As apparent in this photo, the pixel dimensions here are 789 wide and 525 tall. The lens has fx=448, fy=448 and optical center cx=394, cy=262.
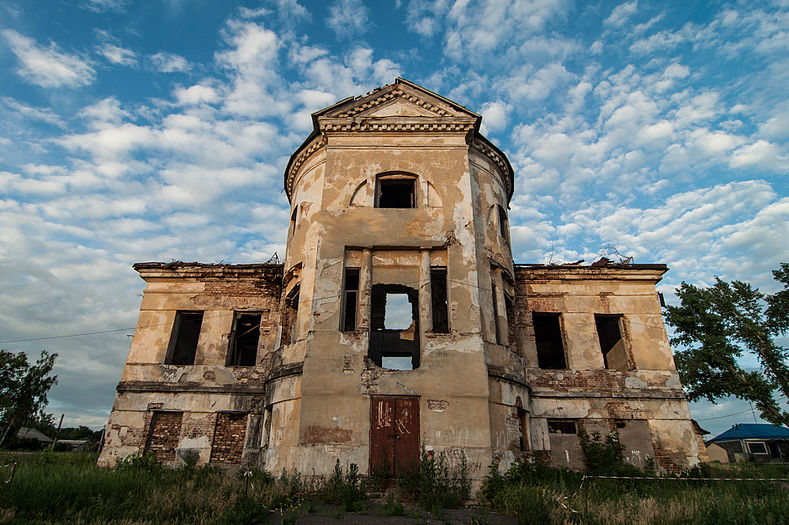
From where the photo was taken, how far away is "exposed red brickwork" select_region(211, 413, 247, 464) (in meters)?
13.7

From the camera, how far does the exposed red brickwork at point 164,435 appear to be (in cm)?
1379

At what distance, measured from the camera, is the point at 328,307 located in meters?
11.9

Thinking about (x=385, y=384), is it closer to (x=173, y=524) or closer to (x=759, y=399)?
(x=173, y=524)

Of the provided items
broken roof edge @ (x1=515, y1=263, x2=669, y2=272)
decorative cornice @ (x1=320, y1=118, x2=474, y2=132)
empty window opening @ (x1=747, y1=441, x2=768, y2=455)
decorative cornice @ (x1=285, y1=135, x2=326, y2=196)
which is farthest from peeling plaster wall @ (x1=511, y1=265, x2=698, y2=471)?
empty window opening @ (x1=747, y1=441, x2=768, y2=455)

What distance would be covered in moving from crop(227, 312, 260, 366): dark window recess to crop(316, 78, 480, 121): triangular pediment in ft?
25.2

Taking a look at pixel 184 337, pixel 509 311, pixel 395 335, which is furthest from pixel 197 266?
pixel 509 311

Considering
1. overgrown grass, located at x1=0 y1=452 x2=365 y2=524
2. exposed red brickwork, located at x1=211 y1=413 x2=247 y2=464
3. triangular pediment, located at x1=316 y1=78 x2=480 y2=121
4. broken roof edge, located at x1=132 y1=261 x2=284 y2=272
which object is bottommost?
overgrown grass, located at x1=0 y1=452 x2=365 y2=524

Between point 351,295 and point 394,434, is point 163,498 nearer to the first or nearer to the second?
point 394,434

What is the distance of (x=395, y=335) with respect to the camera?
16.5 metres

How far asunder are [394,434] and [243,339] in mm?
9568

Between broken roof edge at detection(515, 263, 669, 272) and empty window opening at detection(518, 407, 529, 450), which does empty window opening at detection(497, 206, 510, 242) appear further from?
empty window opening at detection(518, 407, 529, 450)

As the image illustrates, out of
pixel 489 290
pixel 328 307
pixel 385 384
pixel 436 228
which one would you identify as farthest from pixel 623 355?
pixel 328 307

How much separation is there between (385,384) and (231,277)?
318 inches

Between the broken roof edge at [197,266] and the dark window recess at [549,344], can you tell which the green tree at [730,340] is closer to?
the dark window recess at [549,344]
